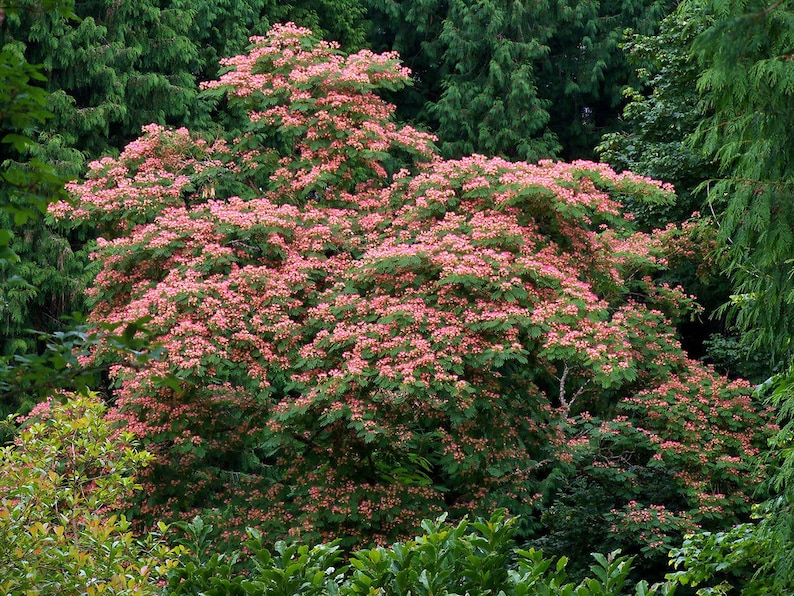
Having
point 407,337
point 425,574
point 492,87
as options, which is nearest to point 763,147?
point 425,574

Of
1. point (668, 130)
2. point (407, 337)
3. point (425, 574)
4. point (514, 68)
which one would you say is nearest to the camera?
point (425, 574)

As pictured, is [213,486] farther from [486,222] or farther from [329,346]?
[486,222]

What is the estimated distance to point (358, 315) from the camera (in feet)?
23.3

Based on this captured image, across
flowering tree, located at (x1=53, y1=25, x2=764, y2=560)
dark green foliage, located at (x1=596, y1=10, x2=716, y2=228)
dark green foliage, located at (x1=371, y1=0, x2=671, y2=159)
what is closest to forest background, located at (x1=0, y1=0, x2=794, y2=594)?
flowering tree, located at (x1=53, y1=25, x2=764, y2=560)

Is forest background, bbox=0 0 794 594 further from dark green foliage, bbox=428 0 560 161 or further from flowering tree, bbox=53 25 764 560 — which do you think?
dark green foliage, bbox=428 0 560 161

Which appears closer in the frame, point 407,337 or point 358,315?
point 407,337

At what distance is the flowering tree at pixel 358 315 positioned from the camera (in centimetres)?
681

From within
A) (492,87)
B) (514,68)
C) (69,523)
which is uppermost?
(514,68)

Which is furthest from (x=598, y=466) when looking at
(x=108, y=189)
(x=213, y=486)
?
(x=108, y=189)

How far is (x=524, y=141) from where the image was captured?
14.4 m

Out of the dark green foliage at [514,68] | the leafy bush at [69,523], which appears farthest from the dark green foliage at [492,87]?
the leafy bush at [69,523]

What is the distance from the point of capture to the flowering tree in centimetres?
681

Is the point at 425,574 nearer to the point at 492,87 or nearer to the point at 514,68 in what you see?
the point at 492,87

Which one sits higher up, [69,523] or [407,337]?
[407,337]
